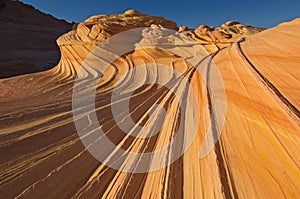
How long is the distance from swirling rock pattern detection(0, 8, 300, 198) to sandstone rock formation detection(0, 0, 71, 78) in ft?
34.8

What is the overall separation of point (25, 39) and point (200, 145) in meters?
21.0

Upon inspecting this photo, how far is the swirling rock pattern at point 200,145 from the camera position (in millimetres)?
1737

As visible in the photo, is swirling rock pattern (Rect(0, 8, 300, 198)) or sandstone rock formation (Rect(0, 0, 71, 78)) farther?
sandstone rock formation (Rect(0, 0, 71, 78))

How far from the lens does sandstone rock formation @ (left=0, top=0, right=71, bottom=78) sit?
13570mm

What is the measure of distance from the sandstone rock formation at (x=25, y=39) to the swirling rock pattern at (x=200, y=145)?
10595 mm

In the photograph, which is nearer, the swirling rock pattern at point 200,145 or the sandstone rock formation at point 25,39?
the swirling rock pattern at point 200,145

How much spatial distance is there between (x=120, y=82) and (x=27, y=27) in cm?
2119

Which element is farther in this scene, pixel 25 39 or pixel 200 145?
pixel 25 39

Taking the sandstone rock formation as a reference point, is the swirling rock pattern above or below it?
below

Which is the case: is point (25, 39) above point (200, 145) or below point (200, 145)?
above

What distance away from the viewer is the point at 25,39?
19859 mm

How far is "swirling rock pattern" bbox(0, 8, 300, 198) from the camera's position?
1737 millimetres

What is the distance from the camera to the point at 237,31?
28.6ft

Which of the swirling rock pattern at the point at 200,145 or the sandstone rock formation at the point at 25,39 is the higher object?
the sandstone rock formation at the point at 25,39
